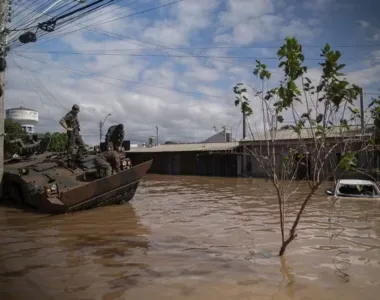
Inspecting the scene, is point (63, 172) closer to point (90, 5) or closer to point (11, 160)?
A: point (11, 160)

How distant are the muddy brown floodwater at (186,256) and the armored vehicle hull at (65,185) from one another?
0.38 m

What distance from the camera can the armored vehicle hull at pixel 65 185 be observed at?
33.2 ft

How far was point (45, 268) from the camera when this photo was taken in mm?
5625

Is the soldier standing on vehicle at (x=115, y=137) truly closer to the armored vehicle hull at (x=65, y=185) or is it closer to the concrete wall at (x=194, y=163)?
the armored vehicle hull at (x=65, y=185)

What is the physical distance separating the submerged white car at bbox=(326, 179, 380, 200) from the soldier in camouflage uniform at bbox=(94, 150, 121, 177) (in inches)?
261

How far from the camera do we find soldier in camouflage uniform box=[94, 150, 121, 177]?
1119 cm

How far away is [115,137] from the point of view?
39.5 feet

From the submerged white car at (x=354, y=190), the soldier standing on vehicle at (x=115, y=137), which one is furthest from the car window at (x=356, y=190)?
the soldier standing on vehicle at (x=115, y=137)

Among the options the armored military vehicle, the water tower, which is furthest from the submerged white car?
the water tower

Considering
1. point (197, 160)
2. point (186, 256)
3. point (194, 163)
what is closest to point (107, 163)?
point (186, 256)

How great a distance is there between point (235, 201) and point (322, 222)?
15.9 ft

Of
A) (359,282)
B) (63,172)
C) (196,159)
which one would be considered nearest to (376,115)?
(359,282)

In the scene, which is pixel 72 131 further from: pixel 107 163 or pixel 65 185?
pixel 65 185

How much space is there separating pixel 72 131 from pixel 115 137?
4.87 feet
